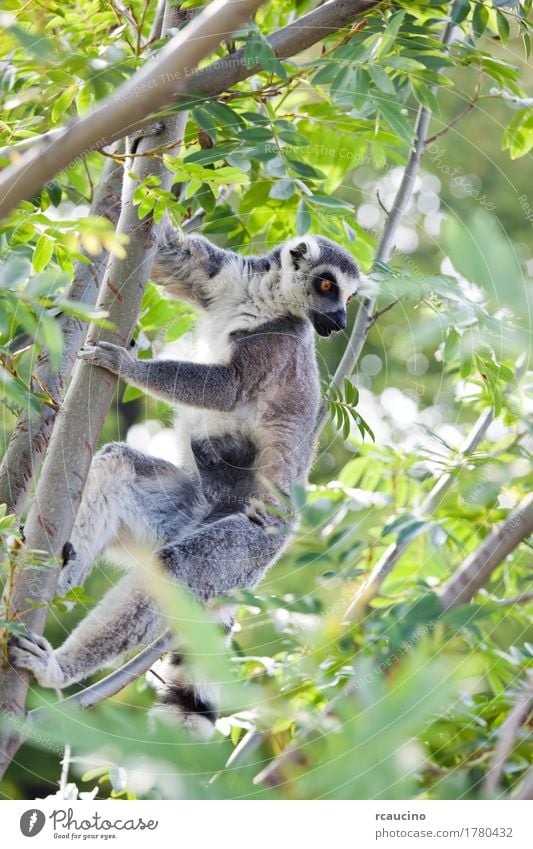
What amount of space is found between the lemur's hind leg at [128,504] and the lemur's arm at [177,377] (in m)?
0.29

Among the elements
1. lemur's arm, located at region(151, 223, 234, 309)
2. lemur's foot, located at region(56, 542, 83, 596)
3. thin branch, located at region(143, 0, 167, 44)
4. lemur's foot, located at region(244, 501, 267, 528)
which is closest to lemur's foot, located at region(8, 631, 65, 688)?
lemur's foot, located at region(56, 542, 83, 596)

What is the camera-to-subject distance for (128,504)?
115 inches

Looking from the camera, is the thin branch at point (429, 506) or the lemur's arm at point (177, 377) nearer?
the thin branch at point (429, 506)

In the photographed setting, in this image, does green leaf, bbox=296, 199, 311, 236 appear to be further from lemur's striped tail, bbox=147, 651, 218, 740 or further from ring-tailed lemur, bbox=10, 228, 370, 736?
lemur's striped tail, bbox=147, 651, 218, 740

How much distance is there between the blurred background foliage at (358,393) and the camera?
78 cm

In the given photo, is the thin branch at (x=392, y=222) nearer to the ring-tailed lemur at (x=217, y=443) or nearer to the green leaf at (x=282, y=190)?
the ring-tailed lemur at (x=217, y=443)

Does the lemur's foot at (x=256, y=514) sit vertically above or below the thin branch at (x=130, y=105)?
below

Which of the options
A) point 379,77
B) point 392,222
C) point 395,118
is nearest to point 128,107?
point 379,77

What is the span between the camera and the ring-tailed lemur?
2.71m

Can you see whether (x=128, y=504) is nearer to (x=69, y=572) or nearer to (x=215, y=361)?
(x=69, y=572)

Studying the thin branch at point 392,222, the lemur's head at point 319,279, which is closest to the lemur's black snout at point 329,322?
the lemur's head at point 319,279

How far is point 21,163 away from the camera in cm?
103

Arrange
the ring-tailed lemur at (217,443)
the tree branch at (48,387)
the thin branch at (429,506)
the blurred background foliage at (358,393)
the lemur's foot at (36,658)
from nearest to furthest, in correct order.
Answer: the blurred background foliage at (358,393)
the thin branch at (429,506)
the lemur's foot at (36,658)
the tree branch at (48,387)
the ring-tailed lemur at (217,443)
